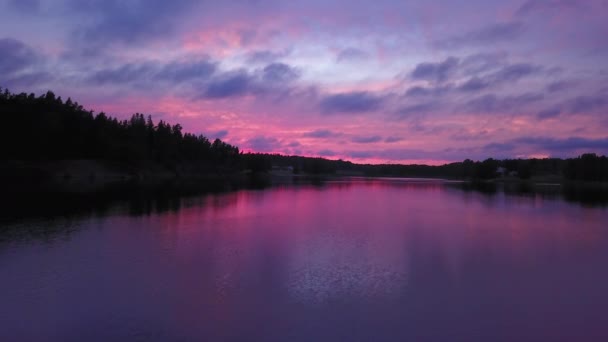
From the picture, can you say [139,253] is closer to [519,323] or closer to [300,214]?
[519,323]

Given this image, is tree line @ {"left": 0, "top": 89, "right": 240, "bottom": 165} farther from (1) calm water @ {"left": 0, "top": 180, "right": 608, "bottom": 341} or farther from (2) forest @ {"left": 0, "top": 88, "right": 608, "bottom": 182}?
(1) calm water @ {"left": 0, "top": 180, "right": 608, "bottom": 341}

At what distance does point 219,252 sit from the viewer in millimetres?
18234

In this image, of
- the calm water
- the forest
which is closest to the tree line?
the forest

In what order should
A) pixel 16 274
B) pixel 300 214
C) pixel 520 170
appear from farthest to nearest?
pixel 520 170 → pixel 300 214 → pixel 16 274

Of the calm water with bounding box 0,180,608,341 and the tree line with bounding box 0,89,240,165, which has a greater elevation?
the tree line with bounding box 0,89,240,165

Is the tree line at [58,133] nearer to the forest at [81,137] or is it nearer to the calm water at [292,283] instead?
the forest at [81,137]

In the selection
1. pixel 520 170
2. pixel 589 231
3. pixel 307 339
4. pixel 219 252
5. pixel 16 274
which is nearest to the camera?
pixel 307 339

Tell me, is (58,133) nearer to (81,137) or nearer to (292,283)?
(81,137)

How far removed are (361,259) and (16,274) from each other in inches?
498

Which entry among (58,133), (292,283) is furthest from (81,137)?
(292,283)

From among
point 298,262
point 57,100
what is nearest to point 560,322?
point 298,262

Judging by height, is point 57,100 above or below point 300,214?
above

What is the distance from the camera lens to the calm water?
33.1 ft

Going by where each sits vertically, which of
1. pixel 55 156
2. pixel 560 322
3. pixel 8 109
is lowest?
pixel 560 322
